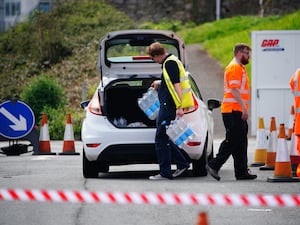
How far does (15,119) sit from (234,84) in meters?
6.01

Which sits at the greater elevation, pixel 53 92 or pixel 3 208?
pixel 3 208

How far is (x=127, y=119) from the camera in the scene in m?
17.0

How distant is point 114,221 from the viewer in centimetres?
1170

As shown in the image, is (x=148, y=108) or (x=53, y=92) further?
(x=53, y=92)

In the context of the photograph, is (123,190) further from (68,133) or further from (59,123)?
(59,123)

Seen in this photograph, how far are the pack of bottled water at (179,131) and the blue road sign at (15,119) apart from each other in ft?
17.9

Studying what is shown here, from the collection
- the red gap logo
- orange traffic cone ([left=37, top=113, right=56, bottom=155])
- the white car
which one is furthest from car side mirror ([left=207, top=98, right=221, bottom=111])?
the red gap logo

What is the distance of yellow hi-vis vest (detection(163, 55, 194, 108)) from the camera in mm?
15508

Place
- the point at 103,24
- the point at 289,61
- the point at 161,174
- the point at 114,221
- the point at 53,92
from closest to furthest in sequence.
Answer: the point at 114,221 → the point at 161,174 → the point at 289,61 → the point at 53,92 → the point at 103,24

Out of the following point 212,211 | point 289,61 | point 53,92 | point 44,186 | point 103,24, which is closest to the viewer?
point 212,211

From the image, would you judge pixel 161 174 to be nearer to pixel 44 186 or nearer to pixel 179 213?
pixel 44 186

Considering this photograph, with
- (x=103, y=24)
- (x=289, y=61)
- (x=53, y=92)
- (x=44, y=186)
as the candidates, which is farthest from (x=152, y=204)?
(x=103, y=24)

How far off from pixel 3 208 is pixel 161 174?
3.47m

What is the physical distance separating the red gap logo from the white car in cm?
982
